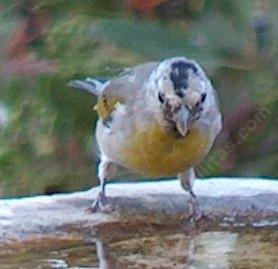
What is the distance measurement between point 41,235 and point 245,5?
1526 mm

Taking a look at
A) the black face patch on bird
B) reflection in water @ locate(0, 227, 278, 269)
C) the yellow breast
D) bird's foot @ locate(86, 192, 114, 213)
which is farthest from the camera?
bird's foot @ locate(86, 192, 114, 213)

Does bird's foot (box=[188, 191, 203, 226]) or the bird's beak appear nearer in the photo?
the bird's beak

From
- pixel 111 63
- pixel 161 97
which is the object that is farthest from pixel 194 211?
pixel 111 63

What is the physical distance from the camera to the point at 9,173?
281 inches

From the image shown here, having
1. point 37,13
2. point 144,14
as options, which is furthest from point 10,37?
point 144,14

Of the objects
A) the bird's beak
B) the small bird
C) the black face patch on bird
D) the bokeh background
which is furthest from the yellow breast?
the bokeh background

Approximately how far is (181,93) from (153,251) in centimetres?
60

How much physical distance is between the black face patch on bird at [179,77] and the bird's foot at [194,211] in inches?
25.5

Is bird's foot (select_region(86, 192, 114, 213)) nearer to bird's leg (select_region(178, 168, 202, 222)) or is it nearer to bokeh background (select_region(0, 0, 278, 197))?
bird's leg (select_region(178, 168, 202, 222))

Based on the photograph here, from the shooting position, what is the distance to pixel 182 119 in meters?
5.64

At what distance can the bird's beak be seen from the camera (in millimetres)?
5621

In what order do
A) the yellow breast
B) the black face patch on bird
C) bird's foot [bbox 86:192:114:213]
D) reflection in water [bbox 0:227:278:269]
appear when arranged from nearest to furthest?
reflection in water [bbox 0:227:278:269] < the black face patch on bird < the yellow breast < bird's foot [bbox 86:192:114:213]

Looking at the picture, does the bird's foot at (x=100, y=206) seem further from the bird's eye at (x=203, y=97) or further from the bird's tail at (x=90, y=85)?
the bird's tail at (x=90, y=85)

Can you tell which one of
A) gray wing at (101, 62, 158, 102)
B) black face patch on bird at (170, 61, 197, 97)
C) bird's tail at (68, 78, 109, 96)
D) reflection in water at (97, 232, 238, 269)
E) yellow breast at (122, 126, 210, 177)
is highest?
black face patch on bird at (170, 61, 197, 97)
